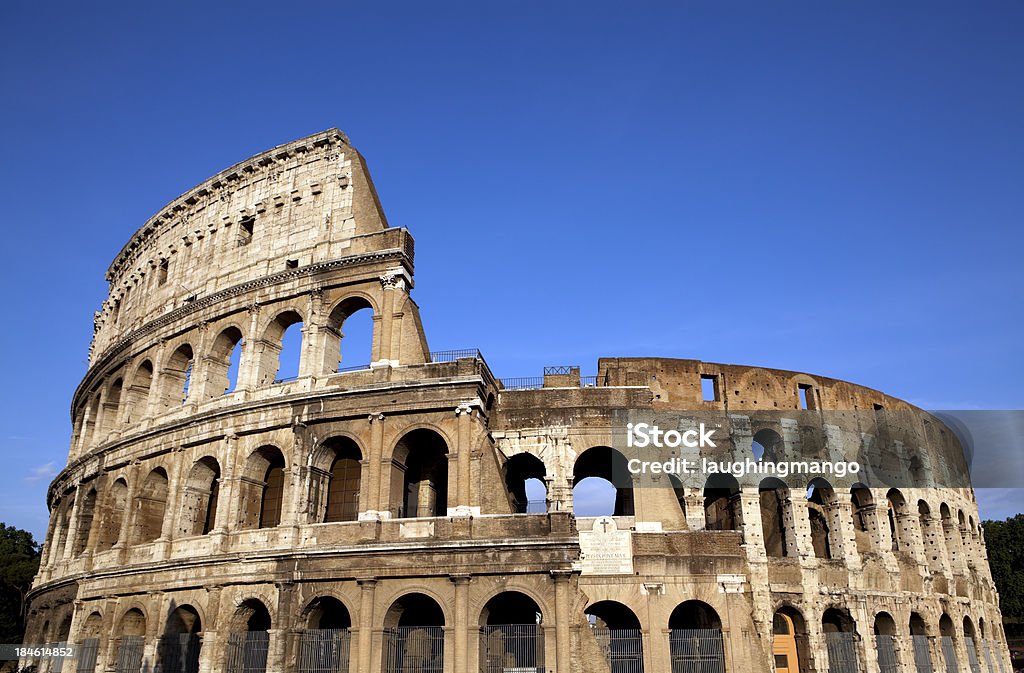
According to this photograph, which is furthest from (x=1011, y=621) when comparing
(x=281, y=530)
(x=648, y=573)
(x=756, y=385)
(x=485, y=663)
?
(x=281, y=530)

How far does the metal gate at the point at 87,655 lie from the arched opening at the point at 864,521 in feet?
76.6

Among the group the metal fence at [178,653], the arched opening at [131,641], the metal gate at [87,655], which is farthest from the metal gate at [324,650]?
the metal gate at [87,655]

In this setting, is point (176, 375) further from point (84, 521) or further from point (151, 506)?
point (84, 521)

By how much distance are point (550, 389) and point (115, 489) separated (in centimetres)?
1422

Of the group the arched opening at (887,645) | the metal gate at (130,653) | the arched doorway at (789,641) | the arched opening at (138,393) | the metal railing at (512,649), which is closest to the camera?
the metal railing at (512,649)

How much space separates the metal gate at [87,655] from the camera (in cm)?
2177

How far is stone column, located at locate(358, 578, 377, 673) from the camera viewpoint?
17.5m

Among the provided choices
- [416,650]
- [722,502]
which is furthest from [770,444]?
[416,650]

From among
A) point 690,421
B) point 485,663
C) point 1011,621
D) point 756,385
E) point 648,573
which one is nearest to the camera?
point 485,663

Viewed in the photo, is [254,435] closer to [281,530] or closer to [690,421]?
[281,530]

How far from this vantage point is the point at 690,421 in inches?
933

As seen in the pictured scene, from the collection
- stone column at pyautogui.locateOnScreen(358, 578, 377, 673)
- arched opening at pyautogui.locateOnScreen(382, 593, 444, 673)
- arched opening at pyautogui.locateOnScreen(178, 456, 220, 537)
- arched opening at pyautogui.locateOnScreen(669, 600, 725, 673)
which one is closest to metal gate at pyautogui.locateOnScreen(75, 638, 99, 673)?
arched opening at pyautogui.locateOnScreen(178, 456, 220, 537)

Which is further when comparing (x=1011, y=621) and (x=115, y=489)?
(x=1011, y=621)

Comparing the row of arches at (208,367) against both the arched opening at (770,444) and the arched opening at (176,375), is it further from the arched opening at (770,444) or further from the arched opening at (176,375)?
the arched opening at (770,444)
